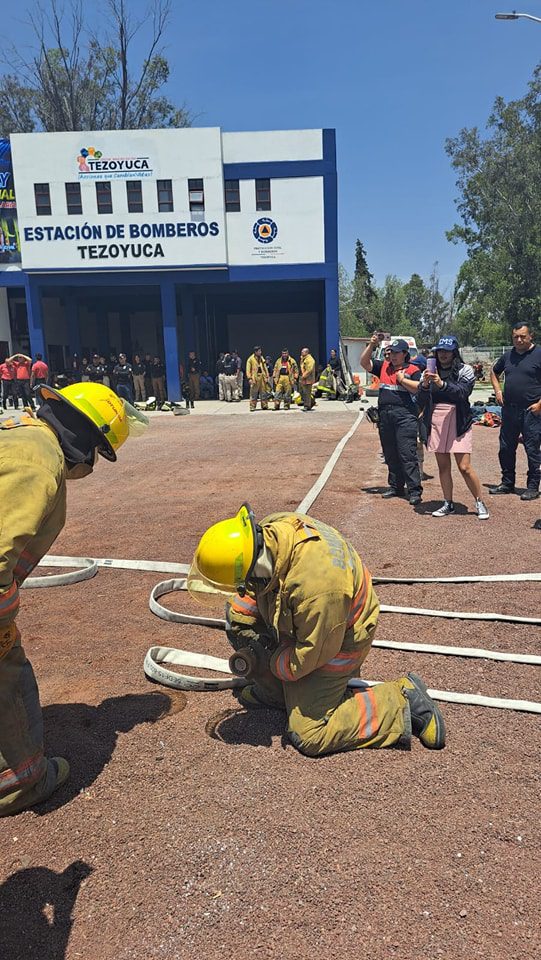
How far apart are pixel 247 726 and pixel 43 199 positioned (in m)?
27.9

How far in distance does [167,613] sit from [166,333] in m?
23.9

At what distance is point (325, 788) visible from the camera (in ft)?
8.96

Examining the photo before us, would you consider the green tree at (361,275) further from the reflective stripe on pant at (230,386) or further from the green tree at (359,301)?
the reflective stripe on pant at (230,386)

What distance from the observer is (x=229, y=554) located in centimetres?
269

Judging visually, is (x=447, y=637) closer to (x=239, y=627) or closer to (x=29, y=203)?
(x=239, y=627)

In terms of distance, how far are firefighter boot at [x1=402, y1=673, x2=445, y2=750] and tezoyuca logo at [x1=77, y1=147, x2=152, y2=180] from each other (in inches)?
1064

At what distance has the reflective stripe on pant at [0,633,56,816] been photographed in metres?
2.63

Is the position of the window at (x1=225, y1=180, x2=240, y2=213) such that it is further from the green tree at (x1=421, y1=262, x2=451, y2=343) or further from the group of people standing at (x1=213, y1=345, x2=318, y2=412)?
the green tree at (x1=421, y1=262, x2=451, y2=343)

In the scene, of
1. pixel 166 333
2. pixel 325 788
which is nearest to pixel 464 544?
pixel 325 788

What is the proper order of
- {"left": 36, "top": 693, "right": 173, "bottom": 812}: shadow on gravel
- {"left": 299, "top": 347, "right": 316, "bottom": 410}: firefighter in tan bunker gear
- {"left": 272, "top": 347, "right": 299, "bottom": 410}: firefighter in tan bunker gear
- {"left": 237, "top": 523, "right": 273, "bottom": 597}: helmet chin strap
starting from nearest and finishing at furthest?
{"left": 237, "top": 523, "right": 273, "bottom": 597}: helmet chin strap < {"left": 36, "top": 693, "right": 173, "bottom": 812}: shadow on gravel < {"left": 299, "top": 347, "right": 316, "bottom": 410}: firefighter in tan bunker gear < {"left": 272, "top": 347, "right": 299, "bottom": 410}: firefighter in tan bunker gear

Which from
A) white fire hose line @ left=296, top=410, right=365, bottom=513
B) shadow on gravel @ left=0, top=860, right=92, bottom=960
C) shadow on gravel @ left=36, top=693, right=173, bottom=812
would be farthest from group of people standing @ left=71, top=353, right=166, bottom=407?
shadow on gravel @ left=0, top=860, right=92, bottom=960

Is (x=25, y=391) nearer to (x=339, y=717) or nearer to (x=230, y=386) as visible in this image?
(x=230, y=386)

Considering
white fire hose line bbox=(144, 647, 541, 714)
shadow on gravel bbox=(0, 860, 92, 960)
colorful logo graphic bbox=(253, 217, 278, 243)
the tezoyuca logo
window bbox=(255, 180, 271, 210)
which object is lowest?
shadow on gravel bbox=(0, 860, 92, 960)

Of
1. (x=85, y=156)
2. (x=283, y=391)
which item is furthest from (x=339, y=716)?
(x=85, y=156)
